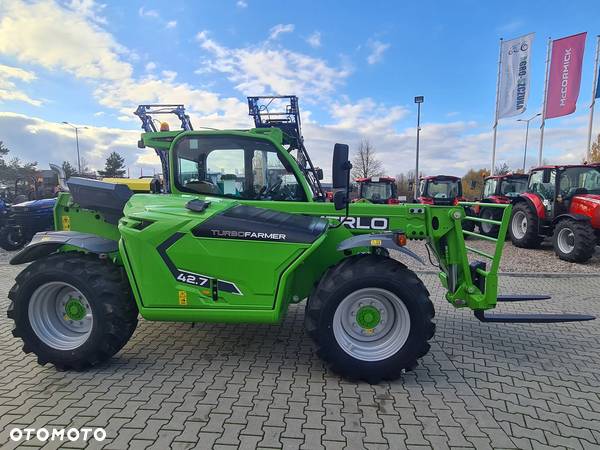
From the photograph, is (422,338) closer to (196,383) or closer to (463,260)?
(463,260)

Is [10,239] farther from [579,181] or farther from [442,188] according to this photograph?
[579,181]

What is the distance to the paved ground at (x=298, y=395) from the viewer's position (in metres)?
2.57

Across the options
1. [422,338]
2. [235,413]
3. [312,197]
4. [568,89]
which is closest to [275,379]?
[235,413]

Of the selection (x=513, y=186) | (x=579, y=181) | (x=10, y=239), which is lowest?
(x=10, y=239)

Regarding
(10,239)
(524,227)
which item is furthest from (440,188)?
(10,239)

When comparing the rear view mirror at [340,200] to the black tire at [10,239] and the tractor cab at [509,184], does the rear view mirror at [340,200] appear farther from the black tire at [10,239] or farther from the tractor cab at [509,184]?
the tractor cab at [509,184]

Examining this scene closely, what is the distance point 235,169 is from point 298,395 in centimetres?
239

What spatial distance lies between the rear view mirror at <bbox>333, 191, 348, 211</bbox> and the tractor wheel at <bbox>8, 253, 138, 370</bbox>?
2.10 m

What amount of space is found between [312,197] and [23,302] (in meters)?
2.94

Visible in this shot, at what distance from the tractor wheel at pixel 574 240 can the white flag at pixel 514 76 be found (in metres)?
13.5

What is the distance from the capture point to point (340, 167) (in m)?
3.20

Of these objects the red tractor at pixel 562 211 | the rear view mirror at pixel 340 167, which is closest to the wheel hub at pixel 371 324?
the rear view mirror at pixel 340 167

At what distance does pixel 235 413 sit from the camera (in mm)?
2805

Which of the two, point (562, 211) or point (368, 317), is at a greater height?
point (562, 211)
